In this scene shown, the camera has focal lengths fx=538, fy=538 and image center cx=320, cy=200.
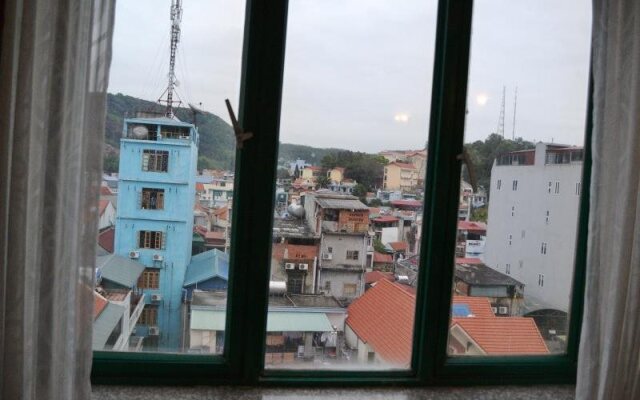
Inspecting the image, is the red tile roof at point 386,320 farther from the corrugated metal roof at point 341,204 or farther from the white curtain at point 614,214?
the white curtain at point 614,214

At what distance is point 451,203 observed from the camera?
5.76ft

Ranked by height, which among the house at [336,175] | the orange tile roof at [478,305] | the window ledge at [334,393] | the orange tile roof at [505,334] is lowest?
the window ledge at [334,393]

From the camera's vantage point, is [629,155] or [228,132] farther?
[228,132]

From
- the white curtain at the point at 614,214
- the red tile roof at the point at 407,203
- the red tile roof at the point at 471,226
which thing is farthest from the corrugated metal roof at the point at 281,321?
the white curtain at the point at 614,214

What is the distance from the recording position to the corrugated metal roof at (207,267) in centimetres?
168

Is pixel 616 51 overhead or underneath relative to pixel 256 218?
overhead

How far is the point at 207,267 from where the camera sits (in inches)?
66.1

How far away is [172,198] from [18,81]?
545mm

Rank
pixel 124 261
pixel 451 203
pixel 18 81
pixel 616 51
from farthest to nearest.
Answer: pixel 451 203 < pixel 124 261 < pixel 616 51 < pixel 18 81

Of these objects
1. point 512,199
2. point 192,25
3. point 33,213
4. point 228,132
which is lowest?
point 33,213

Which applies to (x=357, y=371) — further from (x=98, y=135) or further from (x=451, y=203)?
(x=98, y=135)

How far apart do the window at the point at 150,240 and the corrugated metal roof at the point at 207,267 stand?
112mm

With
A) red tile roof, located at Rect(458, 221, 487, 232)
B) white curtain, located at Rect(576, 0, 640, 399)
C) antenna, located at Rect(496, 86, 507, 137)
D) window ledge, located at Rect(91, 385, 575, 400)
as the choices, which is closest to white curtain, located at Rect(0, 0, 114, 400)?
window ledge, located at Rect(91, 385, 575, 400)

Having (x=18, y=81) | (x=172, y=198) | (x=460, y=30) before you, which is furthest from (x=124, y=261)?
(x=460, y=30)
